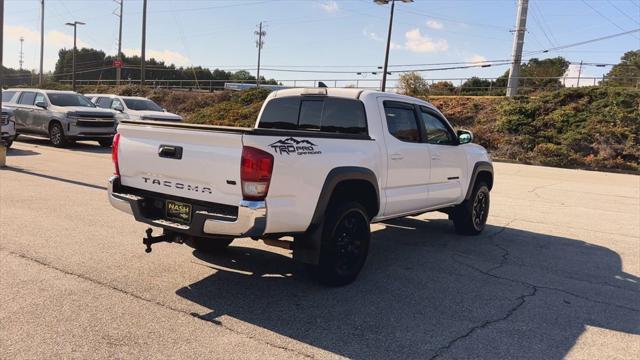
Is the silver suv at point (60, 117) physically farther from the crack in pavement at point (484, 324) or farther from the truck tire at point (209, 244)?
the crack in pavement at point (484, 324)

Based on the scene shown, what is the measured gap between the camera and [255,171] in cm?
417

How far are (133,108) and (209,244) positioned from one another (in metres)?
15.7

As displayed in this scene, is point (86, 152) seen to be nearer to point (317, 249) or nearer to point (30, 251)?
point (30, 251)

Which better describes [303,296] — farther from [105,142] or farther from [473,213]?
[105,142]

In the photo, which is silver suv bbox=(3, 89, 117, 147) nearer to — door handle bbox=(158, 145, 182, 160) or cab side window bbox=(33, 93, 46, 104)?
cab side window bbox=(33, 93, 46, 104)

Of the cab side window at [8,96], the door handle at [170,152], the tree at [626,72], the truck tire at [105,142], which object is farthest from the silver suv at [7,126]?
the tree at [626,72]

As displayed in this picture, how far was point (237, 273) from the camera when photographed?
5492mm

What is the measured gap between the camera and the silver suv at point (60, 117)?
1755 centimetres

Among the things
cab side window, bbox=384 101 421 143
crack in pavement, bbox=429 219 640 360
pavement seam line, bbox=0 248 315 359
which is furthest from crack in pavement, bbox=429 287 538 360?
cab side window, bbox=384 101 421 143

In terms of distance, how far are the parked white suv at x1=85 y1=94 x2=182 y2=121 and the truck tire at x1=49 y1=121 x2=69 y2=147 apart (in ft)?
7.59

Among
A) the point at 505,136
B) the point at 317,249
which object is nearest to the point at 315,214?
the point at 317,249

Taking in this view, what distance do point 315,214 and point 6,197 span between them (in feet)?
21.5

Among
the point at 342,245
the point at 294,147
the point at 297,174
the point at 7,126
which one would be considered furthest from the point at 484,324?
the point at 7,126

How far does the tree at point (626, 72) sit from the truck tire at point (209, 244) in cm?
3360
